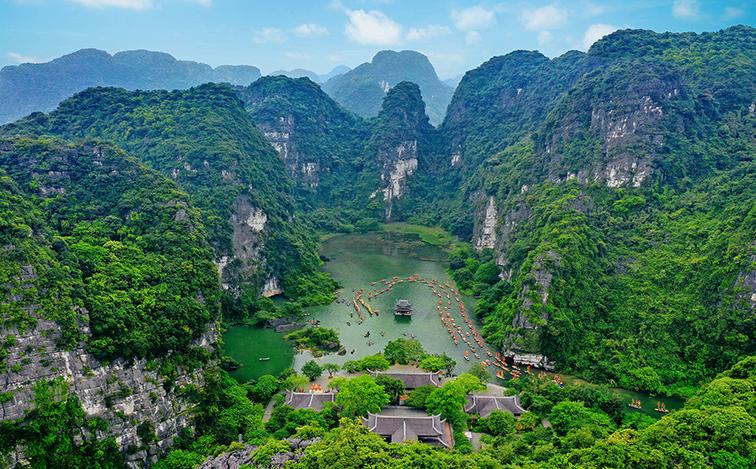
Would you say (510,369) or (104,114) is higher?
(104,114)

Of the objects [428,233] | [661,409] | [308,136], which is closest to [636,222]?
[661,409]

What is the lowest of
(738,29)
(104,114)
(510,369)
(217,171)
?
(510,369)

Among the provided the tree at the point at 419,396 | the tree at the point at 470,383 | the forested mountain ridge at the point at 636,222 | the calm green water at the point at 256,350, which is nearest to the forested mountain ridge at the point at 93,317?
the calm green water at the point at 256,350

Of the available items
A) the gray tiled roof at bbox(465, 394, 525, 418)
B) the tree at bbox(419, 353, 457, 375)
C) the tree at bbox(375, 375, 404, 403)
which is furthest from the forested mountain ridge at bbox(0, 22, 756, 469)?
the tree at bbox(419, 353, 457, 375)

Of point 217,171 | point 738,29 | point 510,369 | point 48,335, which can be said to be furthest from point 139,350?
point 738,29

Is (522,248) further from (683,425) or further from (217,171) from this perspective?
(217,171)

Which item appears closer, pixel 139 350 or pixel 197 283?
pixel 139 350

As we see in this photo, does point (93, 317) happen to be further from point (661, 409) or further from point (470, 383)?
point (661, 409)
